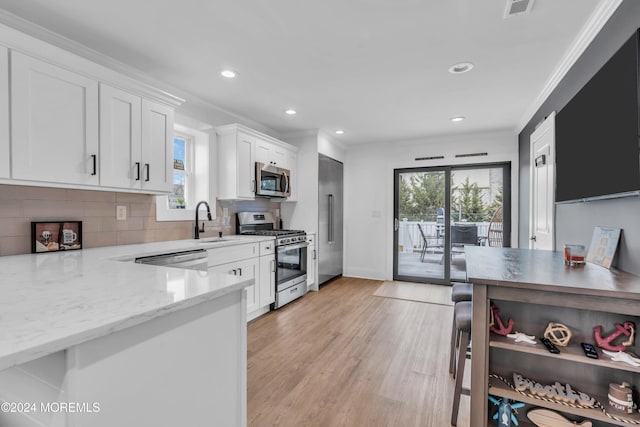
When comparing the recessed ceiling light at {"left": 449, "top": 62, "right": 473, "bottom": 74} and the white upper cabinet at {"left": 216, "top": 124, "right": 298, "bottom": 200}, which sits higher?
the recessed ceiling light at {"left": 449, "top": 62, "right": 473, "bottom": 74}

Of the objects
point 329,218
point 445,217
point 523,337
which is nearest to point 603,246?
point 523,337

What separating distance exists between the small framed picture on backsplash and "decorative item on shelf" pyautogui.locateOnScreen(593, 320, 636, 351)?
10.6ft

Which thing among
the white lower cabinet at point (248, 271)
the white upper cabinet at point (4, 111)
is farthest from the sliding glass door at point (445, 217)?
the white upper cabinet at point (4, 111)

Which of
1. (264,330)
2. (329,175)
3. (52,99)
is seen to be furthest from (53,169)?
(329,175)

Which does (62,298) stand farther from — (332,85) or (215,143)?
(215,143)

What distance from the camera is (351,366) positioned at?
236 centimetres

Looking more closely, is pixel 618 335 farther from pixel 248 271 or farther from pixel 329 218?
pixel 329 218

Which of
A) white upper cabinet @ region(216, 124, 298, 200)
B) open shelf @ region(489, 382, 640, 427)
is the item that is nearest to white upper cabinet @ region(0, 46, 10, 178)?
white upper cabinet @ region(216, 124, 298, 200)

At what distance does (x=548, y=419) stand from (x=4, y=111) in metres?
3.28

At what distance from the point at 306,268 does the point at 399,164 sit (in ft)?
7.96

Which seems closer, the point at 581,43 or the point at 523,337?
the point at 523,337

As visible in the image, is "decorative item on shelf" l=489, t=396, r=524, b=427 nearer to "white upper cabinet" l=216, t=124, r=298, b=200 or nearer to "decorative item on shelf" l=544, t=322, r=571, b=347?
"decorative item on shelf" l=544, t=322, r=571, b=347

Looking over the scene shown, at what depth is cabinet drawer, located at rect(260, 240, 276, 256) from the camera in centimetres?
339

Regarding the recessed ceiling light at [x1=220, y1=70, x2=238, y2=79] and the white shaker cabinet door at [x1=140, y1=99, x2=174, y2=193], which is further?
the recessed ceiling light at [x1=220, y1=70, x2=238, y2=79]
